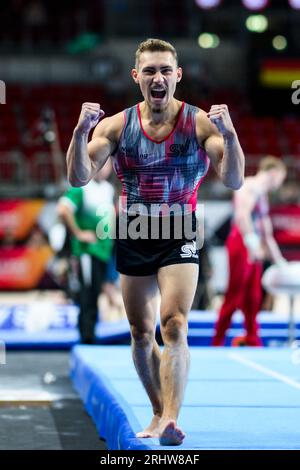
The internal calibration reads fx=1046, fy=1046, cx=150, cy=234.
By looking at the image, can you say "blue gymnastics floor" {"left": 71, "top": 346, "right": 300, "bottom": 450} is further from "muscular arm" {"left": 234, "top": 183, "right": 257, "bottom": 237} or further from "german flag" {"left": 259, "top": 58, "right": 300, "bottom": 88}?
"german flag" {"left": 259, "top": 58, "right": 300, "bottom": 88}

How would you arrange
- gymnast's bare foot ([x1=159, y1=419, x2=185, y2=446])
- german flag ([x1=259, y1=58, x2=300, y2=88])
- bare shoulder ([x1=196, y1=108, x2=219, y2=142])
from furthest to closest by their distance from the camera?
1. german flag ([x1=259, y1=58, x2=300, y2=88])
2. bare shoulder ([x1=196, y1=108, x2=219, y2=142])
3. gymnast's bare foot ([x1=159, y1=419, x2=185, y2=446])

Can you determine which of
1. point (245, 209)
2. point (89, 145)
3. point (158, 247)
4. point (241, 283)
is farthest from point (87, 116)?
point (241, 283)

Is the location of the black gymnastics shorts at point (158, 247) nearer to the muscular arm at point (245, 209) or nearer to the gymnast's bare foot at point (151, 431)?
the gymnast's bare foot at point (151, 431)

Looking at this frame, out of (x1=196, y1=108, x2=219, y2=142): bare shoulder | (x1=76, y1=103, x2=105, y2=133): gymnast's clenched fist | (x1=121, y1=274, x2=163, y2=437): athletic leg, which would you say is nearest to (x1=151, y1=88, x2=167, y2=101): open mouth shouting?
(x1=196, y1=108, x2=219, y2=142): bare shoulder

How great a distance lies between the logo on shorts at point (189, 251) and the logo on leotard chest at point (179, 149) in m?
0.38

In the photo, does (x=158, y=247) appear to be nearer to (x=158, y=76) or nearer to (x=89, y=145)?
(x=89, y=145)

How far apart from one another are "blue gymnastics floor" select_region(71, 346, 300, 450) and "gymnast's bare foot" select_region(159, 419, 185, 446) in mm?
32

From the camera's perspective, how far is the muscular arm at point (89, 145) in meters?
4.15

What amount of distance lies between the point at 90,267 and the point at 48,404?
2057mm

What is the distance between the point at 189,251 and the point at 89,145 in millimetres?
616

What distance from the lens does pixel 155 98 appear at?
4355mm

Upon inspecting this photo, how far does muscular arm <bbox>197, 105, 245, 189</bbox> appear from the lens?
160 inches

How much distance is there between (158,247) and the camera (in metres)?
4.41

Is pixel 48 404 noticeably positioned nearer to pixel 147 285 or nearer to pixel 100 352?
pixel 100 352
